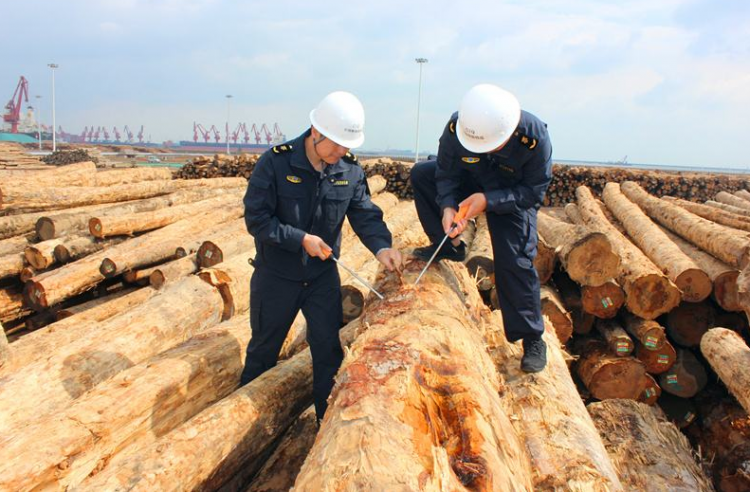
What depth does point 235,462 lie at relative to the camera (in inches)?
105

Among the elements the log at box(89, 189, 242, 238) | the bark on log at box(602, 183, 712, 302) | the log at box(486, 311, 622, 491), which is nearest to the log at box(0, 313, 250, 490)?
the log at box(486, 311, 622, 491)

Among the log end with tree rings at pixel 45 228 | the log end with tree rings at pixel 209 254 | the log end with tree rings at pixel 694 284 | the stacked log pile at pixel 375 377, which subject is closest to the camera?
the stacked log pile at pixel 375 377

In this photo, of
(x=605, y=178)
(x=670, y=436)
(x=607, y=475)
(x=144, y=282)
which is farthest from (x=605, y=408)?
(x=605, y=178)

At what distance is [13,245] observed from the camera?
668cm

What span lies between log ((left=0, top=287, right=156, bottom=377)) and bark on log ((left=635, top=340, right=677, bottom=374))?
A: 16.6 ft

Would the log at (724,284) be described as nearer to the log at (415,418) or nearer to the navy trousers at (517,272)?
the navy trousers at (517,272)

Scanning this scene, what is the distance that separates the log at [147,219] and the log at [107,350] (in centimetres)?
283

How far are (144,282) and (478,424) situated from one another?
5367mm

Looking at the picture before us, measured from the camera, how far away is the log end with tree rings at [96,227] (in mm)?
6746

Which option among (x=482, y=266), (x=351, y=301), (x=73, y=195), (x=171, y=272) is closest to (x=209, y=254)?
(x=171, y=272)

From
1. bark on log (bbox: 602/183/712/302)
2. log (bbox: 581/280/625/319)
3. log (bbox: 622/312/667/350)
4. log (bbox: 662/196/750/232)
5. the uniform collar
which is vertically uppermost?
the uniform collar

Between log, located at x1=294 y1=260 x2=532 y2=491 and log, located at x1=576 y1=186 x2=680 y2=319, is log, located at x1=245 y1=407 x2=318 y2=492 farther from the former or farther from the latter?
log, located at x1=576 y1=186 x2=680 y2=319

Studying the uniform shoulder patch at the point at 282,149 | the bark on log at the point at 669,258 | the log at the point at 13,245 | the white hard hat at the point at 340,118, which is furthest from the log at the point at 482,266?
the log at the point at 13,245

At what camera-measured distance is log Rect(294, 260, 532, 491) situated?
178 cm
